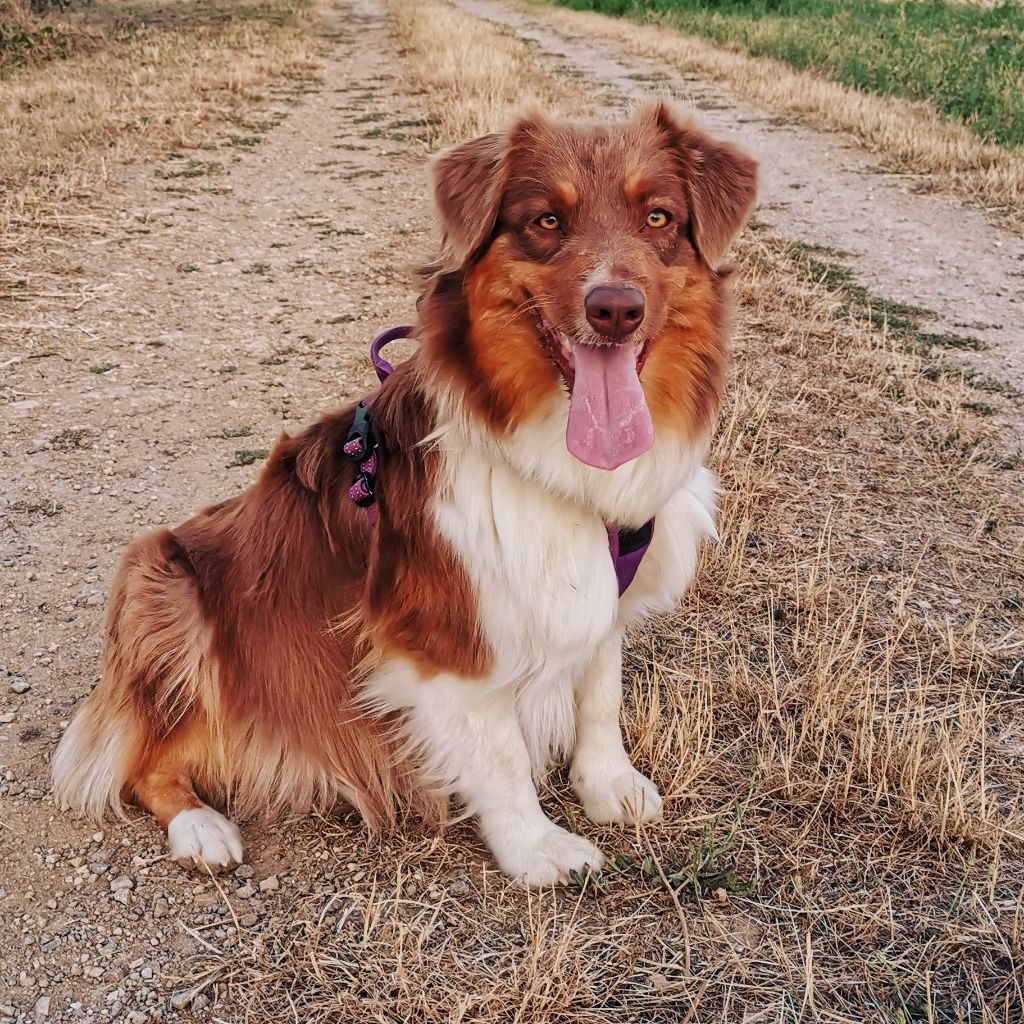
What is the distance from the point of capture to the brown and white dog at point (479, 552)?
2496 millimetres

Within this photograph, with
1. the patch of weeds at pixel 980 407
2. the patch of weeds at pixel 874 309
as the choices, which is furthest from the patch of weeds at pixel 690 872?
the patch of weeds at pixel 874 309

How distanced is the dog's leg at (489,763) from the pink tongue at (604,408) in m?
0.75

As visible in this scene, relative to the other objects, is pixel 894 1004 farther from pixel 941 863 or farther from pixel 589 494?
pixel 589 494

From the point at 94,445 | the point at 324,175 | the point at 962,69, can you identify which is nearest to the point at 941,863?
the point at 94,445

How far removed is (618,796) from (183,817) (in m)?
1.35

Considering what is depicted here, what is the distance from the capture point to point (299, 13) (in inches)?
1065

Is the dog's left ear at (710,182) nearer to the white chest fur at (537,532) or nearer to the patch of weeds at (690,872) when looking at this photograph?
the white chest fur at (537,532)

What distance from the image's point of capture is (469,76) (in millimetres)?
14867

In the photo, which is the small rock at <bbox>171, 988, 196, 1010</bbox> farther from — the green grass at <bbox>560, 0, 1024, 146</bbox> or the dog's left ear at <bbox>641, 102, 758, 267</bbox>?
the green grass at <bbox>560, 0, 1024, 146</bbox>

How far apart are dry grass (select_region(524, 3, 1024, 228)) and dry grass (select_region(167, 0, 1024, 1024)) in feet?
21.5

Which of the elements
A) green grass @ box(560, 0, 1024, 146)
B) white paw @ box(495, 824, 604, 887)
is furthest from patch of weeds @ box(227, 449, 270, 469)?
green grass @ box(560, 0, 1024, 146)

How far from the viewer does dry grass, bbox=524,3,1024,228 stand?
983 centimetres

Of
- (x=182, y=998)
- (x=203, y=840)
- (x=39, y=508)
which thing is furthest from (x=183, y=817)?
(x=39, y=508)

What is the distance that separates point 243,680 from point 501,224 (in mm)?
1598
